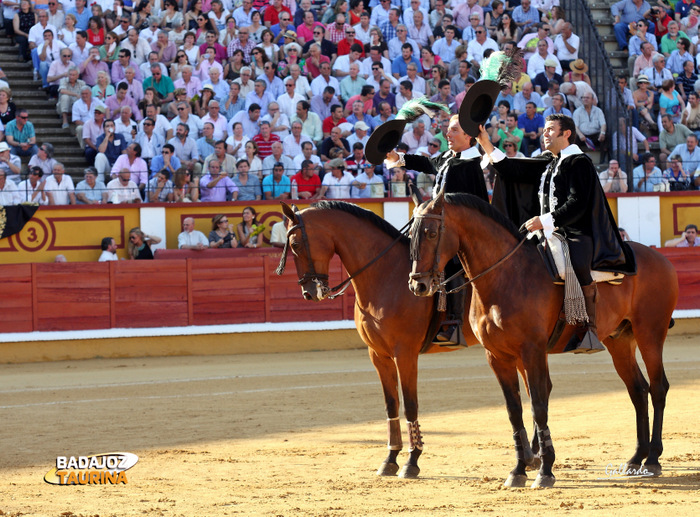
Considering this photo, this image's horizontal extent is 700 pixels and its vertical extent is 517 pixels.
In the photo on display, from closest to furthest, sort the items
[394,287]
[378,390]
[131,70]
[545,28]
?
[394,287], [378,390], [131,70], [545,28]

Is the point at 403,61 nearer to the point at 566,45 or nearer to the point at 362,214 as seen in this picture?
the point at 566,45

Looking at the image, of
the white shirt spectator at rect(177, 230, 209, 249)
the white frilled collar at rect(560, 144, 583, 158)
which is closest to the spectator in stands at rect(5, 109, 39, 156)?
the white shirt spectator at rect(177, 230, 209, 249)

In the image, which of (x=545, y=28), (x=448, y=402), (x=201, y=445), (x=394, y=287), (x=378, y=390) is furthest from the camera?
(x=545, y=28)

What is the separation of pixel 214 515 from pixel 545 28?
1240cm

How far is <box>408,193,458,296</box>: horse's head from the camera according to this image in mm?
5422

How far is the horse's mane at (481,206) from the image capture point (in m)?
5.63

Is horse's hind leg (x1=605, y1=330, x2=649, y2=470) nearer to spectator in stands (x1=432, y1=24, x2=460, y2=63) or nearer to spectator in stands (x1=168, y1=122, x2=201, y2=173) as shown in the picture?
Answer: spectator in stands (x1=168, y1=122, x2=201, y2=173)

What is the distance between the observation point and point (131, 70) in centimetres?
1402

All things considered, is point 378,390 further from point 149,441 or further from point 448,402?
point 149,441

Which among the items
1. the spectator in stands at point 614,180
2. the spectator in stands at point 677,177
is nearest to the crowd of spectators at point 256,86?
the spectator in stands at point 614,180

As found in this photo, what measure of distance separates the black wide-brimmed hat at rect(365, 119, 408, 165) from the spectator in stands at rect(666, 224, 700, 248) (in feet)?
26.5

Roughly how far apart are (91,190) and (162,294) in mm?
1529

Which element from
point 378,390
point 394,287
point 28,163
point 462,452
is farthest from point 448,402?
point 28,163

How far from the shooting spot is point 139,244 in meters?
13.0
